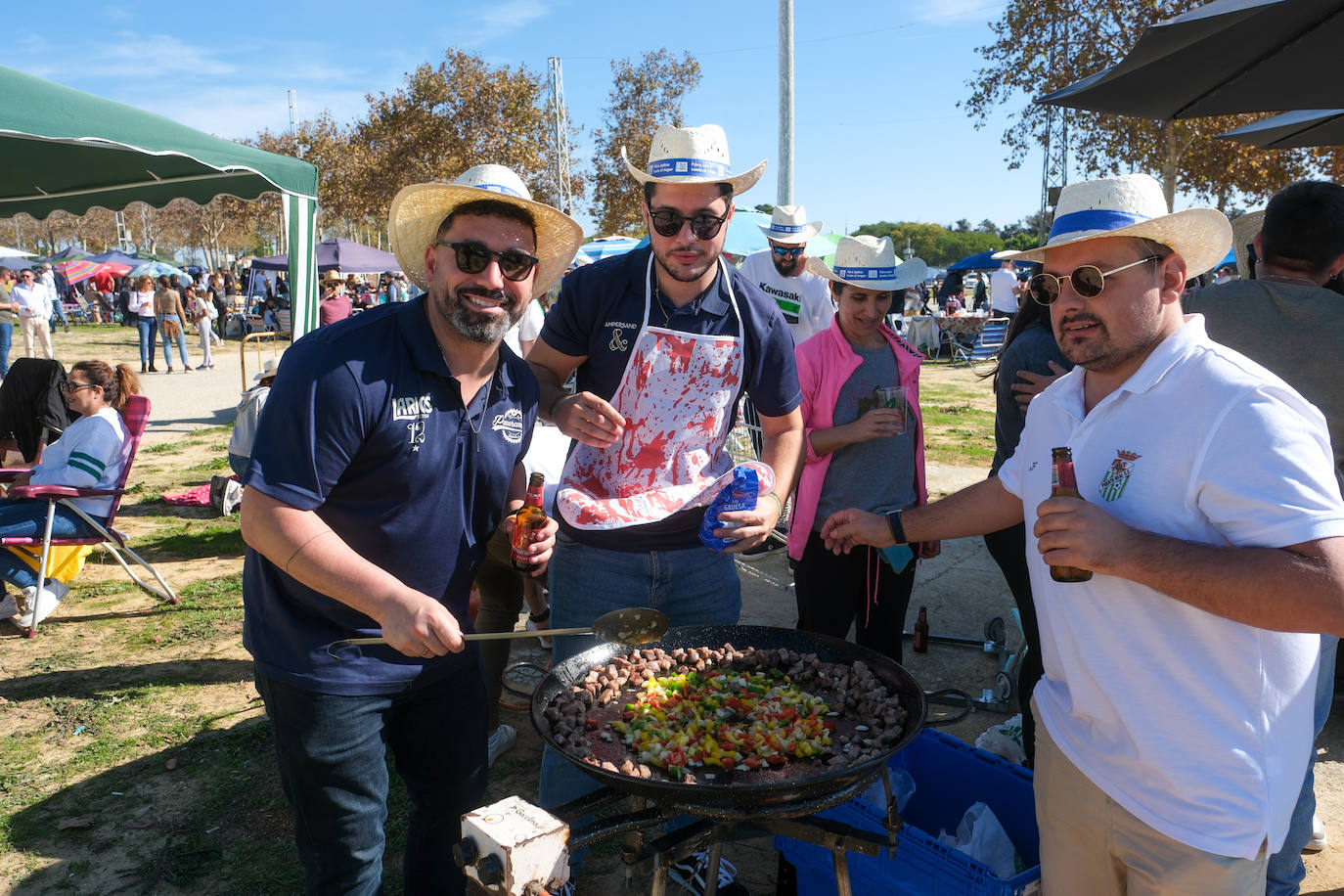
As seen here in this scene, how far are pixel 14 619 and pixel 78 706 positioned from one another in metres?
1.51

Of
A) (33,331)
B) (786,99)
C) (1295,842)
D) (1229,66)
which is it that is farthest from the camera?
(33,331)

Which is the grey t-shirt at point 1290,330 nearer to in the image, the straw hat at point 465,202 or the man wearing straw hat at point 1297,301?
the man wearing straw hat at point 1297,301

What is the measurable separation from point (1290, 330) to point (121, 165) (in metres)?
9.81

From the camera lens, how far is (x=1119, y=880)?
6.57 ft

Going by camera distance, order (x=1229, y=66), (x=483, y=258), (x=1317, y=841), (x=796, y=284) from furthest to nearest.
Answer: (x=796, y=284) < (x=1229, y=66) < (x=1317, y=841) < (x=483, y=258)

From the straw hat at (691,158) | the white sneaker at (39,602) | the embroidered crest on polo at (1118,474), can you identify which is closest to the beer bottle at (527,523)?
the straw hat at (691,158)

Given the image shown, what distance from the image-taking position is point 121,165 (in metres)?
8.80

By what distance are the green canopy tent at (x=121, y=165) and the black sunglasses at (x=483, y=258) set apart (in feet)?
17.1

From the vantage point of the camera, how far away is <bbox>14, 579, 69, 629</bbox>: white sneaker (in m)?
5.67

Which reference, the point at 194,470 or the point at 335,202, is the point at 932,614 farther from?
the point at 335,202

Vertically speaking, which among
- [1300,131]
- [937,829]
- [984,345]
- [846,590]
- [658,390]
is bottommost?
[937,829]

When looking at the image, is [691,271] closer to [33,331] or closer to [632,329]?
[632,329]

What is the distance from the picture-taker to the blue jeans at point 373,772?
2.25 m

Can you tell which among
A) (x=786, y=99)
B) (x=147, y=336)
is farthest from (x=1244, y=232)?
(x=147, y=336)
